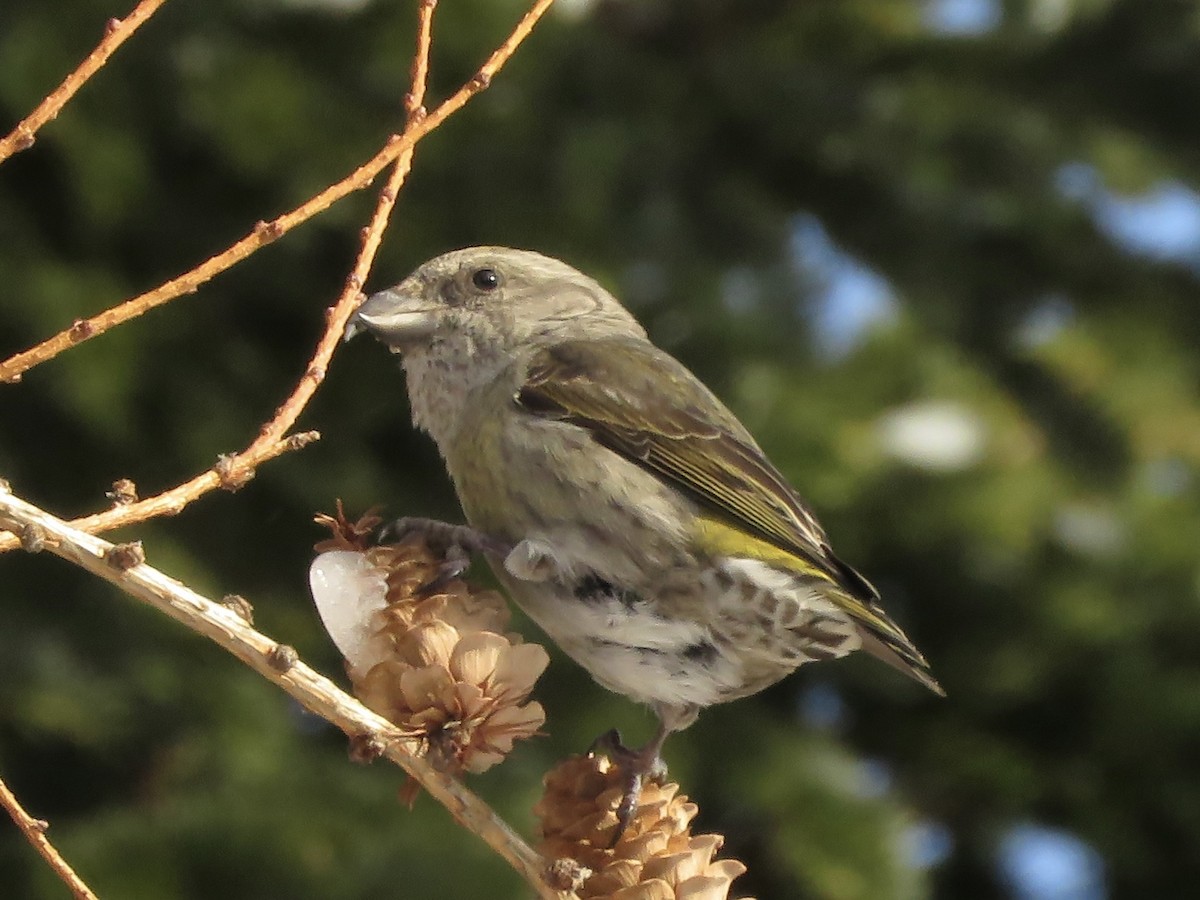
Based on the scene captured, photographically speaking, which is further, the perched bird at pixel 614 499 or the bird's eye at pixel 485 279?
the bird's eye at pixel 485 279

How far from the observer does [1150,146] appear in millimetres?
3746

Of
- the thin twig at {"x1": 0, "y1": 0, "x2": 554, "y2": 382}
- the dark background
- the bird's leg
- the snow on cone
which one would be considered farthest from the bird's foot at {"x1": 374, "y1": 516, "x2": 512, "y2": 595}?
the dark background

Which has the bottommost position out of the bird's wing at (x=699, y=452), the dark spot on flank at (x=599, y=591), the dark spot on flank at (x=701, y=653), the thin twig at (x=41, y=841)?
the thin twig at (x=41, y=841)

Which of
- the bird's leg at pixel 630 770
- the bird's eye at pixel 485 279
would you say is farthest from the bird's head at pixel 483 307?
the bird's leg at pixel 630 770

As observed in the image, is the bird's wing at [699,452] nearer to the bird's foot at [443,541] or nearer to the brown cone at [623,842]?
the bird's foot at [443,541]

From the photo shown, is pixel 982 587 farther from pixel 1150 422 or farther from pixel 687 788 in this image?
pixel 687 788

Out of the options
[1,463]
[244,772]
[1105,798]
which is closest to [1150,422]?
[1105,798]

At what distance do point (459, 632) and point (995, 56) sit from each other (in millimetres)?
2838

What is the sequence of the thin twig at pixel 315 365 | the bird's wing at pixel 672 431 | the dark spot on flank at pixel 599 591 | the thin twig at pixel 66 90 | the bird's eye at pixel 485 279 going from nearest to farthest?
1. the thin twig at pixel 66 90
2. the thin twig at pixel 315 365
3. the dark spot on flank at pixel 599 591
4. the bird's wing at pixel 672 431
5. the bird's eye at pixel 485 279

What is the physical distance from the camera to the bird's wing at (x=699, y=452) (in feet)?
7.23

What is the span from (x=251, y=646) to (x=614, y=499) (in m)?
0.91

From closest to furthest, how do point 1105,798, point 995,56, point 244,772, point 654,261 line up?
1. point 244,772
2. point 654,261
3. point 995,56
4. point 1105,798

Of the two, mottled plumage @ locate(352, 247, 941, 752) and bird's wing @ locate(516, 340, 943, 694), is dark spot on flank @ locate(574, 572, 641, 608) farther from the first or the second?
bird's wing @ locate(516, 340, 943, 694)

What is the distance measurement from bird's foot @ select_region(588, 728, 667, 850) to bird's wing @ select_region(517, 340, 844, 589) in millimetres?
662
